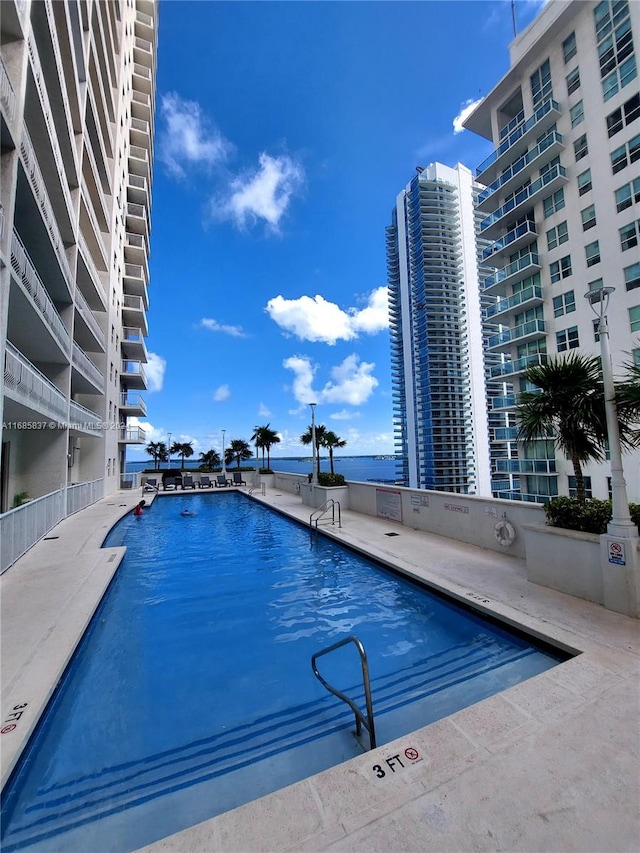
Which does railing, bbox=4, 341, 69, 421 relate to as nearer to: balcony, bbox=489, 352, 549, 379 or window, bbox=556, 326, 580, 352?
balcony, bbox=489, 352, 549, 379

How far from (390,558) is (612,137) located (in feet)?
87.1

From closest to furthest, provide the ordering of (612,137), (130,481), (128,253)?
(612,137) → (130,481) → (128,253)

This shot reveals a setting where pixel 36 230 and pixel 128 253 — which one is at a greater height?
pixel 128 253

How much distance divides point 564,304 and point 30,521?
2882 cm

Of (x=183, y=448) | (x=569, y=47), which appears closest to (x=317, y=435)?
(x=569, y=47)

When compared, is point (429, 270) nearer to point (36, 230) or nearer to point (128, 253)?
point (128, 253)

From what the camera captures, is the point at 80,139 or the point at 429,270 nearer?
the point at 80,139

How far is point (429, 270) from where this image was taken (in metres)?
63.9

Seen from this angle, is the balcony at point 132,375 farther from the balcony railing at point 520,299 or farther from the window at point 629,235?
the window at point 629,235

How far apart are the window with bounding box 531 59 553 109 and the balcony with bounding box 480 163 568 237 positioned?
4685mm

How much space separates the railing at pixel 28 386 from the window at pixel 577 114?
3078 cm

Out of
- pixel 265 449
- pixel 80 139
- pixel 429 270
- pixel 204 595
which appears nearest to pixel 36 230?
pixel 80 139

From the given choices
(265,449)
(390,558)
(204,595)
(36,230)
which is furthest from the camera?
(265,449)

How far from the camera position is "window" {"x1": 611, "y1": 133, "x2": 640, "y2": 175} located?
18750 mm
